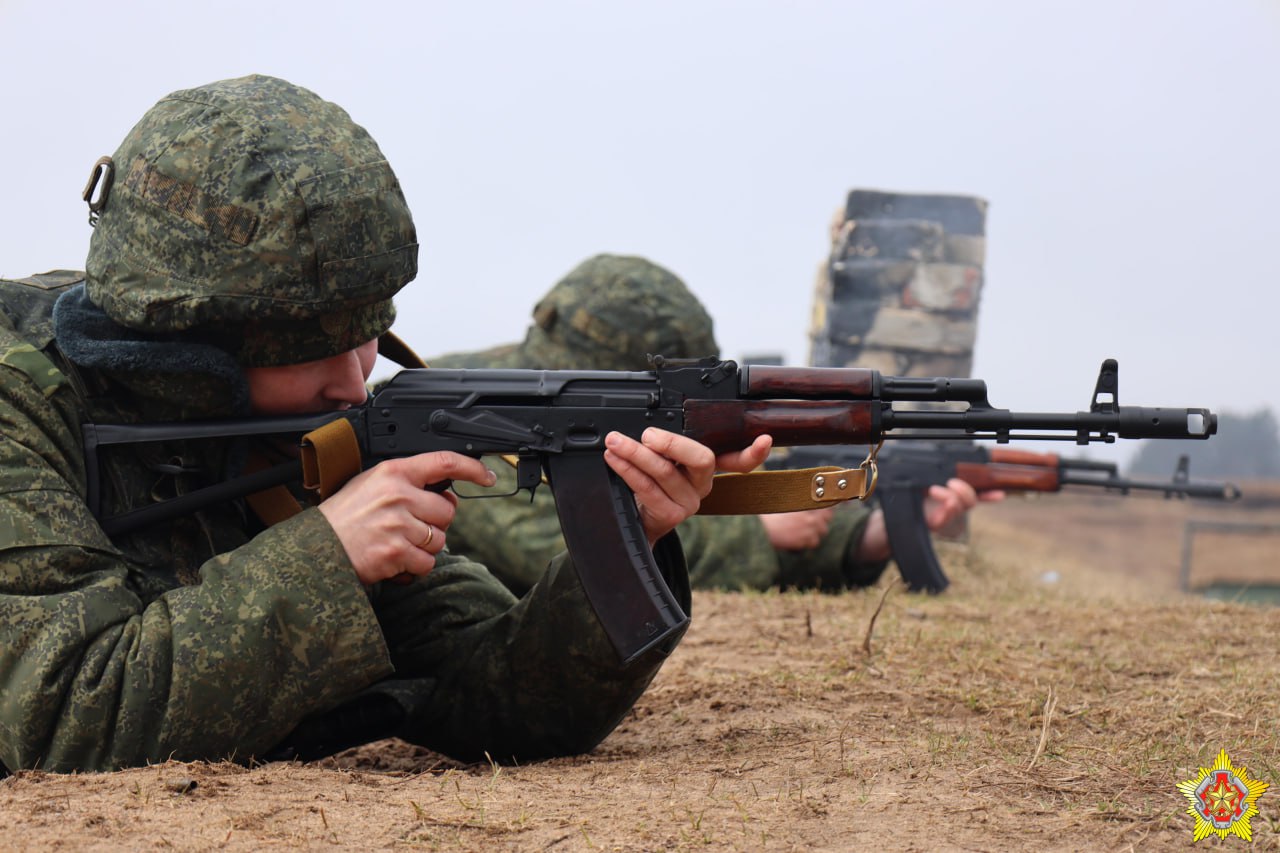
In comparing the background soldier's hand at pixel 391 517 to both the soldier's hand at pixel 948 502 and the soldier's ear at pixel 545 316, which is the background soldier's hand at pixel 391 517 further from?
the soldier's hand at pixel 948 502

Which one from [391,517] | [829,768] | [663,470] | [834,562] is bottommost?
[834,562]

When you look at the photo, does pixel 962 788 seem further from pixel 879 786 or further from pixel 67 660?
pixel 67 660

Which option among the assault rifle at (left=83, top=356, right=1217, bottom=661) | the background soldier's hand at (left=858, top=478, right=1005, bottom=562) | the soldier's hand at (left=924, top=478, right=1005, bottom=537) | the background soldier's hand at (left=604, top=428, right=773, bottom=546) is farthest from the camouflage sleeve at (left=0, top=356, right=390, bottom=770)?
the soldier's hand at (left=924, top=478, right=1005, bottom=537)

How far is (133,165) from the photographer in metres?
2.94

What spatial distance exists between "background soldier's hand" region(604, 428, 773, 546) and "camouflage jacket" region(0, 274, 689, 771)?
207 millimetres

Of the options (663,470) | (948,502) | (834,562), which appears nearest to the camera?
(663,470)

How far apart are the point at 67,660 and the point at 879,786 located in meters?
1.61

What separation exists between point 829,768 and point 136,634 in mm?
1450

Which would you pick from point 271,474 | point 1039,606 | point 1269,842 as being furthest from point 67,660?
point 1039,606

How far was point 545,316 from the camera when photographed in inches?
298

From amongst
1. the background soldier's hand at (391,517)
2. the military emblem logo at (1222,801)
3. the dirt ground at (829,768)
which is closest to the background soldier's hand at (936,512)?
the dirt ground at (829,768)

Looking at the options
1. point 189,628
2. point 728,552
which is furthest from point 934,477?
point 189,628

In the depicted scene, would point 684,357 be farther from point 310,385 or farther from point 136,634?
point 136,634

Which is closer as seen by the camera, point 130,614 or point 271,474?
point 130,614
